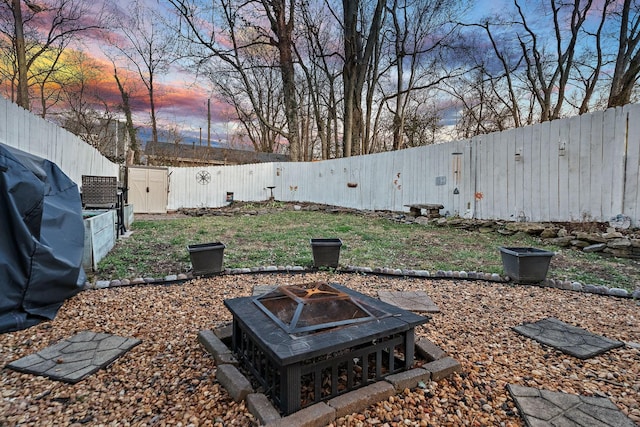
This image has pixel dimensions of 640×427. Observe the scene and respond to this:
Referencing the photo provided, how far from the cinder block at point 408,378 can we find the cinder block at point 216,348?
2.57ft

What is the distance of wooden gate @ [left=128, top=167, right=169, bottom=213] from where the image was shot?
34.4 feet

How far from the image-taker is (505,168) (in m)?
6.14

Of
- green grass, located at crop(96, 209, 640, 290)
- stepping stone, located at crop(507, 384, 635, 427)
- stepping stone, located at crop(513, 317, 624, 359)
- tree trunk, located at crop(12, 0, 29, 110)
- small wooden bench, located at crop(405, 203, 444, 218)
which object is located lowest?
stepping stone, located at crop(507, 384, 635, 427)

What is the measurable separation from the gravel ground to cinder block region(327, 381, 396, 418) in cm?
3

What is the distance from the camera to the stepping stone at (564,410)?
1273 millimetres

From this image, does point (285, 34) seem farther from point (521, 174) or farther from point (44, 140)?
point (44, 140)

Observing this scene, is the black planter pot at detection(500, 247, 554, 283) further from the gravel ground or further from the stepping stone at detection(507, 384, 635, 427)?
the stepping stone at detection(507, 384, 635, 427)

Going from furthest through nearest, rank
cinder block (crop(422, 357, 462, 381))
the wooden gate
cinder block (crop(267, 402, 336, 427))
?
the wooden gate < cinder block (crop(422, 357, 462, 381)) < cinder block (crop(267, 402, 336, 427))

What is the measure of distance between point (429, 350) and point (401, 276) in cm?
181

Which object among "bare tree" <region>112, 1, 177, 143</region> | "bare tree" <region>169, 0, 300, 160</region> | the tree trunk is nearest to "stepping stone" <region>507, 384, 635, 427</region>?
the tree trunk

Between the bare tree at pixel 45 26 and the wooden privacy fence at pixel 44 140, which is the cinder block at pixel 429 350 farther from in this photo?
the bare tree at pixel 45 26

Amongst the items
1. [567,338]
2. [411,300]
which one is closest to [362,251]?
[411,300]

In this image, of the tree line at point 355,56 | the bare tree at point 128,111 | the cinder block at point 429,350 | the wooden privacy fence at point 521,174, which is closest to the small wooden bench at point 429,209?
the wooden privacy fence at point 521,174

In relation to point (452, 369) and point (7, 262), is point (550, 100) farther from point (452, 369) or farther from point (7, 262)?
point (7, 262)
